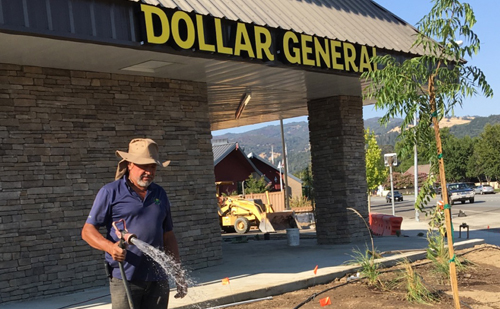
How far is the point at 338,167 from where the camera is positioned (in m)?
16.8

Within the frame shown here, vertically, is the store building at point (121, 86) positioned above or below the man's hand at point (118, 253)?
above

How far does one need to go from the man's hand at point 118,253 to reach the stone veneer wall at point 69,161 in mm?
5960

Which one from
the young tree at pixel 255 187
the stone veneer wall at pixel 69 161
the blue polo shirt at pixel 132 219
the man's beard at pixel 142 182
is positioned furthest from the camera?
the young tree at pixel 255 187

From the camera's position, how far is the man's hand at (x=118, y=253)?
181 inches

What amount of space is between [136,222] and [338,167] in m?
12.3

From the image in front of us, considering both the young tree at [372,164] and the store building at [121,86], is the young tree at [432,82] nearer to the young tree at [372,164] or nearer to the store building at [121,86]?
the store building at [121,86]

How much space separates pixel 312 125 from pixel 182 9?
823cm

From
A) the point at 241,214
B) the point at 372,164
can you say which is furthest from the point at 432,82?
the point at 372,164

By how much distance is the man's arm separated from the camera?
15.1ft

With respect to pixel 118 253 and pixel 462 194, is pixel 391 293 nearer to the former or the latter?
pixel 118 253

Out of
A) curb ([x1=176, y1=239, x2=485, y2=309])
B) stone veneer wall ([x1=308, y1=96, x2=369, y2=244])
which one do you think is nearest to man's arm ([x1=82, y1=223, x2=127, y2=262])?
curb ([x1=176, y1=239, x2=485, y2=309])

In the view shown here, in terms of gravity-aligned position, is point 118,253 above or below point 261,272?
above

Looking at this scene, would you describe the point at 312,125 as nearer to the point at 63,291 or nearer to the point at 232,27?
the point at 232,27

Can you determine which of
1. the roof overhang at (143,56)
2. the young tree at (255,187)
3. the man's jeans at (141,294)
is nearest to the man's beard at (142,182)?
the man's jeans at (141,294)
